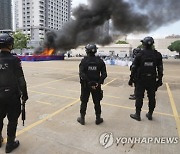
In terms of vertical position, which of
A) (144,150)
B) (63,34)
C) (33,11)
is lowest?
(144,150)

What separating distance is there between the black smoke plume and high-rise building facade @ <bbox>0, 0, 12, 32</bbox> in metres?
65.0

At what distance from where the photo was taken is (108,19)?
3388 centimetres

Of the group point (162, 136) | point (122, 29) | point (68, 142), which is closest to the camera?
point (68, 142)

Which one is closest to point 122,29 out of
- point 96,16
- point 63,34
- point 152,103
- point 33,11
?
point 96,16

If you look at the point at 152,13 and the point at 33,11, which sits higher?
the point at 33,11

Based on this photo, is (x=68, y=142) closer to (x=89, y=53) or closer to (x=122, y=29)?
(x=89, y=53)

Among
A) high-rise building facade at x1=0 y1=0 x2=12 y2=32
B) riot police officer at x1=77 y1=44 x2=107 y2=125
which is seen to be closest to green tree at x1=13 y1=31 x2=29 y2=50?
high-rise building facade at x1=0 y1=0 x2=12 y2=32

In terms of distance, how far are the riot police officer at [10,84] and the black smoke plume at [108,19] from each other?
1025 inches

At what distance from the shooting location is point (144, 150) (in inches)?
123

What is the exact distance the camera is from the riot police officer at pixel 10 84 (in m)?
2.85

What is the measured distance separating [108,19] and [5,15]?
73639 mm

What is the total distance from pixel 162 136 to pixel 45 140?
2.00 metres

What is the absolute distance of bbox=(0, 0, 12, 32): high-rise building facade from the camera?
9056 cm

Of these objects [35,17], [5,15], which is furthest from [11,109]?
[5,15]
